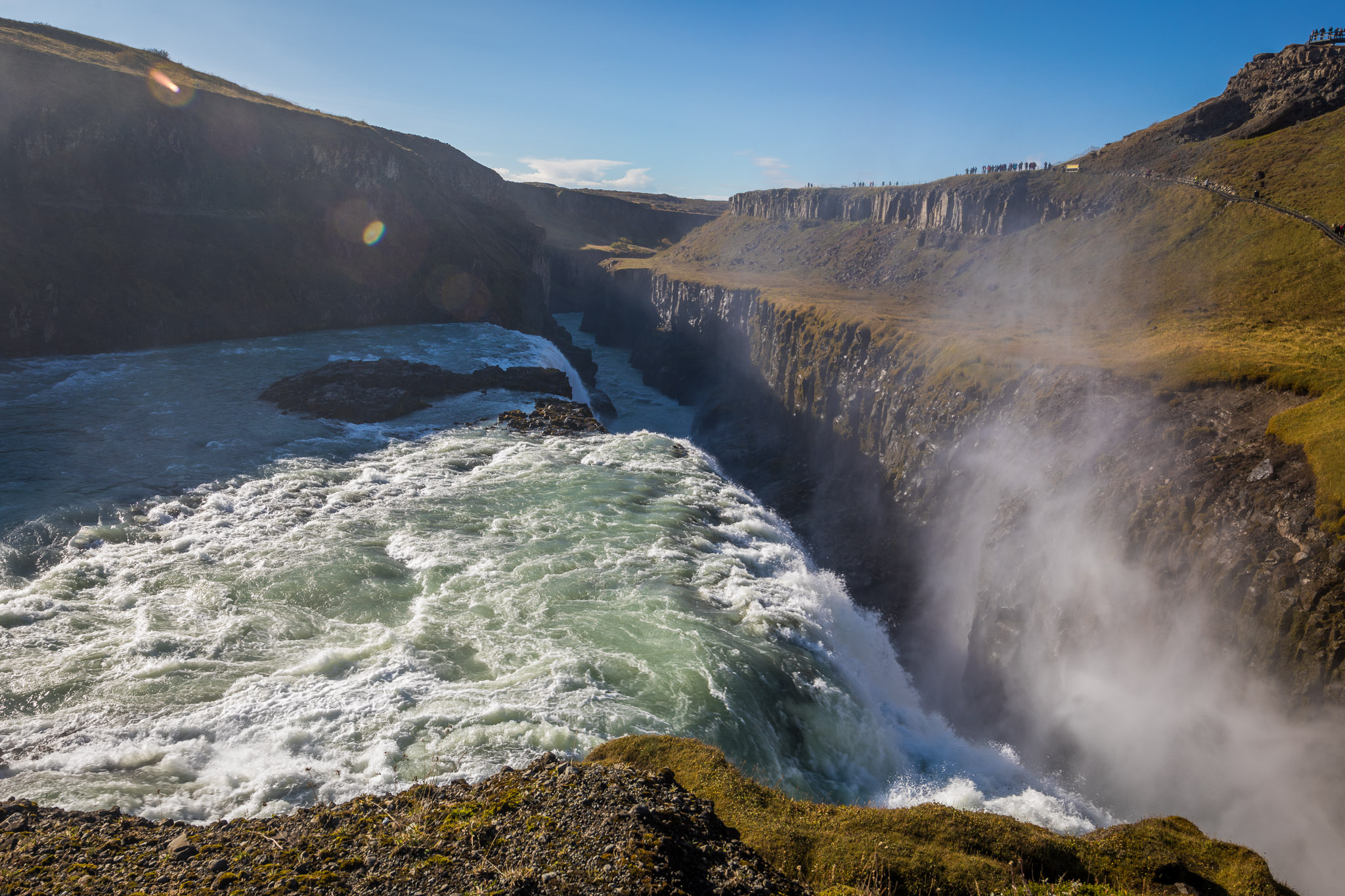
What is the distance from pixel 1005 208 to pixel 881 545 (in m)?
48.5

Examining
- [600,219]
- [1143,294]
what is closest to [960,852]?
[1143,294]

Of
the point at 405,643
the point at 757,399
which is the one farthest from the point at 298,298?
the point at 405,643

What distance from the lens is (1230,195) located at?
149ft

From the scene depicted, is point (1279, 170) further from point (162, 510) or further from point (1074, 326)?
point (162, 510)

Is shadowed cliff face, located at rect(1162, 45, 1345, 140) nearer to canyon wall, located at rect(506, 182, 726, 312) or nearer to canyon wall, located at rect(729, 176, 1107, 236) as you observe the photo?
canyon wall, located at rect(729, 176, 1107, 236)

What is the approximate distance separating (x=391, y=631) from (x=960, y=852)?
1466 centimetres

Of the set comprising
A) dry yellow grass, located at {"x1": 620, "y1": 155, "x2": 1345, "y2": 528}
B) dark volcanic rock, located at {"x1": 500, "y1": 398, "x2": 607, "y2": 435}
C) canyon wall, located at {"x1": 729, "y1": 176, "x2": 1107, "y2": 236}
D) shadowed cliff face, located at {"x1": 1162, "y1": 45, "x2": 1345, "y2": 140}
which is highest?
shadowed cliff face, located at {"x1": 1162, "y1": 45, "x2": 1345, "y2": 140}

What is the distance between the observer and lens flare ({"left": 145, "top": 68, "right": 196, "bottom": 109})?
54188mm

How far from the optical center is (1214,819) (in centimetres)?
1558

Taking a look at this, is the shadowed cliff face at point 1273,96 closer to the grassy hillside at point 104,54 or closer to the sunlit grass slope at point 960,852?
the sunlit grass slope at point 960,852

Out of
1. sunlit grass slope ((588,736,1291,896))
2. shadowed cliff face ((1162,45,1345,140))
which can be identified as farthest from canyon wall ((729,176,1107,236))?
sunlit grass slope ((588,736,1291,896))

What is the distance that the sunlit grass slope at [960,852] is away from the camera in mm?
7980

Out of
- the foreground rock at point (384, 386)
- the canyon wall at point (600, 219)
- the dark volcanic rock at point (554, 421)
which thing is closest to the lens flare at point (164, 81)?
the foreground rock at point (384, 386)

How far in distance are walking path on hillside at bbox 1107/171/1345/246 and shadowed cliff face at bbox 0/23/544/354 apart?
2438 inches
